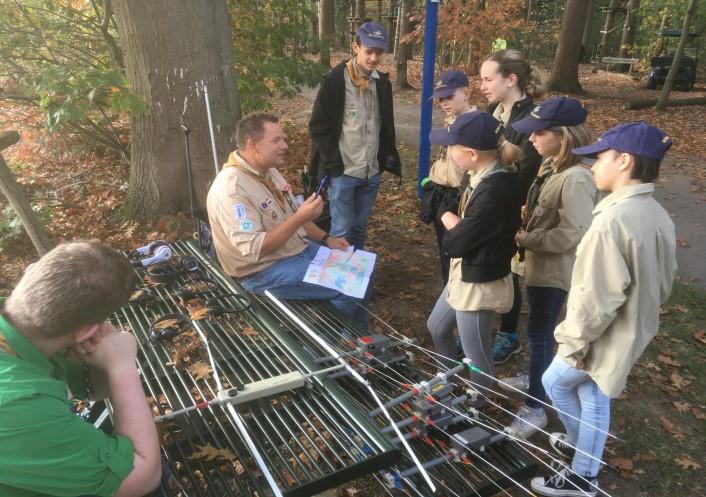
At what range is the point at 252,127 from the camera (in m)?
3.42

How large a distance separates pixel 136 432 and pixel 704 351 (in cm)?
450

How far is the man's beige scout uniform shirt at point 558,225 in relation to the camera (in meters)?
2.93

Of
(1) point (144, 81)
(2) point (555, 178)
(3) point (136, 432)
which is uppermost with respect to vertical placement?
(1) point (144, 81)

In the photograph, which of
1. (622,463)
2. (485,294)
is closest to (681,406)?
(622,463)

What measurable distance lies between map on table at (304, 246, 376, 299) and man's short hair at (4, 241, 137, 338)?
183 cm

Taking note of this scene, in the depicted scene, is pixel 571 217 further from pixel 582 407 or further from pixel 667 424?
pixel 667 424

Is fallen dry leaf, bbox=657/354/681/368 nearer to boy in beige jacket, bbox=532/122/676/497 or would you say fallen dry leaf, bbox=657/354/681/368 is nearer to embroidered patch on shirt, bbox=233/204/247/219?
boy in beige jacket, bbox=532/122/676/497

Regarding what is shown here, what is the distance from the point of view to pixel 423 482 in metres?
2.18

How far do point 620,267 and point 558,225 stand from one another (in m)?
0.84

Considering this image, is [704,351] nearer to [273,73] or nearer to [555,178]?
[555,178]

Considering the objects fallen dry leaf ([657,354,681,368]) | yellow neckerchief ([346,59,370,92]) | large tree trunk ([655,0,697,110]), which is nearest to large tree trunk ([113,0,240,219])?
yellow neckerchief ([346,59,370,92])

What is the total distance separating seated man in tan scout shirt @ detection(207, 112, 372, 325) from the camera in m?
3.27

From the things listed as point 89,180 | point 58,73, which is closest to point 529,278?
point 58,73

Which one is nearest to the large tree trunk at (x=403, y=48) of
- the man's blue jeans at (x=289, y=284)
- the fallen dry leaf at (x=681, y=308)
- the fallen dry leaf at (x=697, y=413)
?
the fallen dry leaf at (x=681, y=308)
